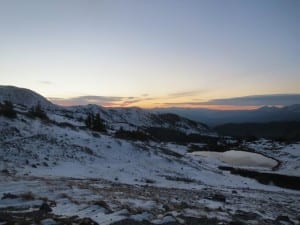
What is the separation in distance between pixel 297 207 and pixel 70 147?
26.8 metres

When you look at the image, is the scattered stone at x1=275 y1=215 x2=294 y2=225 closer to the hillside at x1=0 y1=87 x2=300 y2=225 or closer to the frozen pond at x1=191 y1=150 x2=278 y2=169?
the hillside at x1=0 y1=87 x2=300 y2=225

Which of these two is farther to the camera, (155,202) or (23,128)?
(23,128)

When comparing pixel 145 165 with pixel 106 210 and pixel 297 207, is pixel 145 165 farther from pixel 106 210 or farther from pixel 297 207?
pixel 106 210

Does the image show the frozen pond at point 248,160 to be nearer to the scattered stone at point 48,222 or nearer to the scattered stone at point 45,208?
the scattered stone at point 45,208

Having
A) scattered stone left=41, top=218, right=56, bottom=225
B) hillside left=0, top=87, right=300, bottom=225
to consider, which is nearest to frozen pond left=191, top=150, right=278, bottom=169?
hillside left=0, top=87, right=300, bottom=225

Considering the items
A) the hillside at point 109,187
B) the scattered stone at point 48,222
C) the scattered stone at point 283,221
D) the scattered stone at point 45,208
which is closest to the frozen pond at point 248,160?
the hillside at point 109,187

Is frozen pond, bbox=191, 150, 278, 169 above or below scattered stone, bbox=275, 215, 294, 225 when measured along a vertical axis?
below

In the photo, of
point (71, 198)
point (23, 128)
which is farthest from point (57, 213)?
point (23, 128)

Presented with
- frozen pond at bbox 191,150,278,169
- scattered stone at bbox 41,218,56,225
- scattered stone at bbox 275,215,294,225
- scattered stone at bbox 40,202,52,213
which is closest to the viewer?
scattered stone at bbox 41,218,56,225

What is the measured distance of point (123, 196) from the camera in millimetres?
22422

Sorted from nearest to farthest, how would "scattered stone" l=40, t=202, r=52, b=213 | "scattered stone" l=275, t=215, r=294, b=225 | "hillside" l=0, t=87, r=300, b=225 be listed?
"scattered stone" l=40, t=202, r=52, b=213 < "hillside" l=0, t=87, r=300, b=225 < "scattered stone" l=275, t=215, r=294, b=225

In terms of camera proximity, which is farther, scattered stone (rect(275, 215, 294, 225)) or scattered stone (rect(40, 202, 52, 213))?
scattered stone (rect(275, 215, 294, 225))

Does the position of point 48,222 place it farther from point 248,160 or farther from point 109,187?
point 248,160

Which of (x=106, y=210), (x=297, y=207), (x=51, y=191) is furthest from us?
(x=297, y=207)
